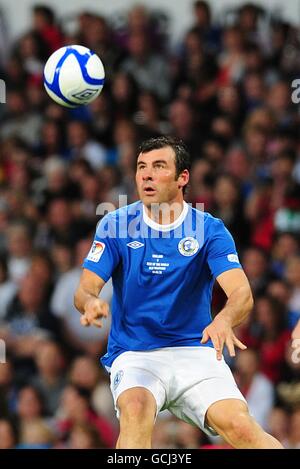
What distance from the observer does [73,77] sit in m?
8.36

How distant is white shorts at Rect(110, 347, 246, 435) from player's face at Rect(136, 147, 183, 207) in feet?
3.20

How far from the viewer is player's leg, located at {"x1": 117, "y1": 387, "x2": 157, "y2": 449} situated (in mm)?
6809

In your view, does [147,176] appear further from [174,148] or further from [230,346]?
[230,346]

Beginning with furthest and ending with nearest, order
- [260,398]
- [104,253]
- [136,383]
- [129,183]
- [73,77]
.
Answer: [129,183], [260,398], [73,77], [104,253], [136,383]

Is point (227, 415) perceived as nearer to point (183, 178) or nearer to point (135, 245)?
point (135, 245)

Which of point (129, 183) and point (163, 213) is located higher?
point (163, 213)

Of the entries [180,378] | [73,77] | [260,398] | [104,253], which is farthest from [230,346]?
[260,398]

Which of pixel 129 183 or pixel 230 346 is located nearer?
pixel 230 346

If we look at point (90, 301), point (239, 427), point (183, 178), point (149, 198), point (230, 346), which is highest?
point (183, 178)

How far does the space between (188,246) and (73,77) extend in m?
1.72

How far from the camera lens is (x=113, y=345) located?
748 cm

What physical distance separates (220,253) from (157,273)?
16.5 inches

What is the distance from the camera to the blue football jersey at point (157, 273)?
736cm

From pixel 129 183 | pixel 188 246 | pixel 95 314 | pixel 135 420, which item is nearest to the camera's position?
pixel 95 314
